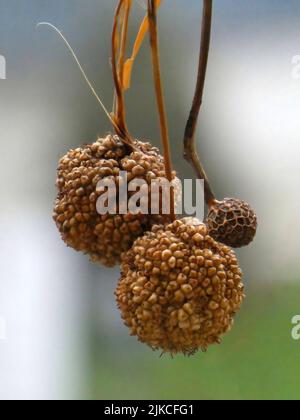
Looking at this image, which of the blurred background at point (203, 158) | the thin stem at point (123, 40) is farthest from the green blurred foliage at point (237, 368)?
the thin stem at point (123, 40)

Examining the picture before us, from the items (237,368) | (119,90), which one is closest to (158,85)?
(119,90)

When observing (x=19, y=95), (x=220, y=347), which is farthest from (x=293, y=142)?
(x=19, y=95)

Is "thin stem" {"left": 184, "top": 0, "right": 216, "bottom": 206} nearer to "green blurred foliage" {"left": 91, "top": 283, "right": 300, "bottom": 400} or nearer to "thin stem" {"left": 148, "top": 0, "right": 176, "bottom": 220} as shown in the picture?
"thin stem" {"left": 148, "top": 0, "right": 176, "bottom": 220}

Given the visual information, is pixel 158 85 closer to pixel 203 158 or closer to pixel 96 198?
pixel 96 198

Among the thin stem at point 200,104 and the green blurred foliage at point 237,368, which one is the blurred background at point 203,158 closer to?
the green blurred foliage at point 237,368

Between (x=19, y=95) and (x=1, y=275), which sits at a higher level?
(x=19, y=95)
